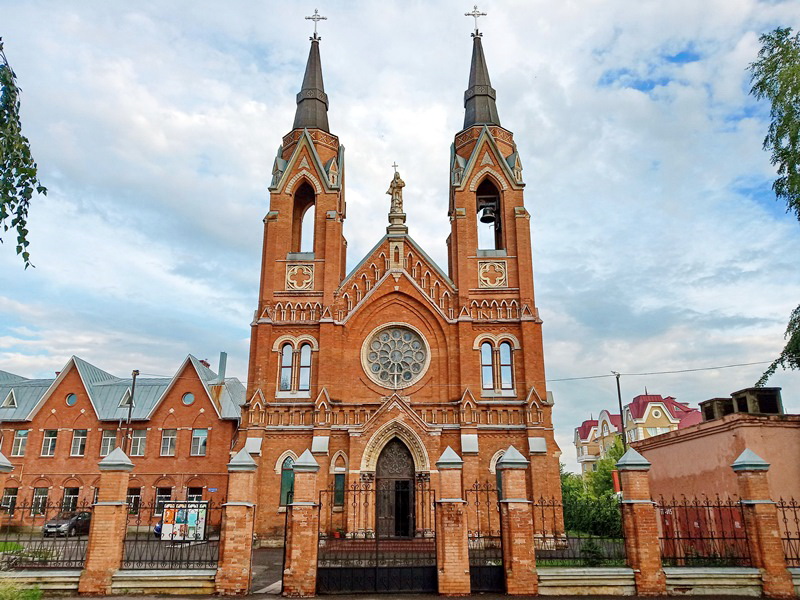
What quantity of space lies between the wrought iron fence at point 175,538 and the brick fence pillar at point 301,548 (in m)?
1.75

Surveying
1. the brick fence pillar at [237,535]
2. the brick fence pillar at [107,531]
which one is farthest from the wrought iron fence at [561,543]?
the brick fence pillar at [107,531]

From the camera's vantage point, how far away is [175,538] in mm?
21844

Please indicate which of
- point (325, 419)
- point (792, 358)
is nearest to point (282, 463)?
point (325, 419)

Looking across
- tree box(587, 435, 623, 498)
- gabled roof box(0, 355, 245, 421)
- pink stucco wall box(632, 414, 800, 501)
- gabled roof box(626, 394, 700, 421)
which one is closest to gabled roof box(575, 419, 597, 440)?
gabled roof box(626, 394, 700, 421)

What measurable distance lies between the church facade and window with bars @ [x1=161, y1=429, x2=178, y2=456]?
12084 millimetres

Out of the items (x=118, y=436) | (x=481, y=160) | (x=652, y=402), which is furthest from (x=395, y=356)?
(x=652, y=402)

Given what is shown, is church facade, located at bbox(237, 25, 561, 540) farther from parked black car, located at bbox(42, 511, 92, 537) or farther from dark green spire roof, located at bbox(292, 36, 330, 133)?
parked black car, located at bbox(42, 511, 92, 537)

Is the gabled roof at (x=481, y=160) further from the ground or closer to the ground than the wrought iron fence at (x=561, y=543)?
further from the ground

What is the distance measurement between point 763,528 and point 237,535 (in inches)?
455

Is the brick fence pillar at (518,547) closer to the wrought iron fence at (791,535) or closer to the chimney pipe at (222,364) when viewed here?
the wrought iron fence at (791,535)

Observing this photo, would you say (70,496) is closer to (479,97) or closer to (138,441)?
(138,441)

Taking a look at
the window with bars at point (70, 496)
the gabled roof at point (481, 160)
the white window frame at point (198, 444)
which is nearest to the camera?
the gabled roof at point (481, 160)

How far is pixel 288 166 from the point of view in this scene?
101 feet

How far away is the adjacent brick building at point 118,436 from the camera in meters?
35.4
